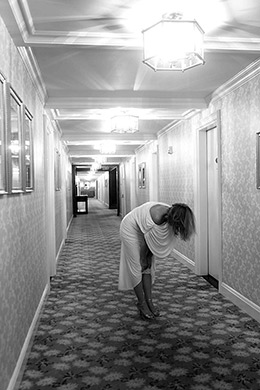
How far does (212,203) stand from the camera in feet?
18.0

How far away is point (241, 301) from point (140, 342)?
1.37m

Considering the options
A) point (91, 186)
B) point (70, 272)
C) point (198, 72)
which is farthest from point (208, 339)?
point (91, 186)

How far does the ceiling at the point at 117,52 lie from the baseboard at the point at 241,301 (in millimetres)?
2304

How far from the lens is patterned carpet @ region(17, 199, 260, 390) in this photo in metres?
2.64

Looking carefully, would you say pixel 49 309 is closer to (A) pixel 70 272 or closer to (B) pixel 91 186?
(A) pixel 70 272

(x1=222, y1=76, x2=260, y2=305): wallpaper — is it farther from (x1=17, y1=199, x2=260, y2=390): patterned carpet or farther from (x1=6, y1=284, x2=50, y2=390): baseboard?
(x1=6, y1=284, x2=50, y2=390): baseboard

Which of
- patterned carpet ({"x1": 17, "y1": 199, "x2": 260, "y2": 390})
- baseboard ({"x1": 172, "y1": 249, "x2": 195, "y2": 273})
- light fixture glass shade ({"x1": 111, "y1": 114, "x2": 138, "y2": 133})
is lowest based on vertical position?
patterned carpet ({"x1": 17, "y1": 199, "x2": 260, "y2": 390})

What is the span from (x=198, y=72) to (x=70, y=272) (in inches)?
139

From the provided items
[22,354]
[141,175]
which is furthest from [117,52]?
[141,175]

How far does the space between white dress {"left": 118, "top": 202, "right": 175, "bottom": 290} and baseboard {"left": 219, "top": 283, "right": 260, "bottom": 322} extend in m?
0.99

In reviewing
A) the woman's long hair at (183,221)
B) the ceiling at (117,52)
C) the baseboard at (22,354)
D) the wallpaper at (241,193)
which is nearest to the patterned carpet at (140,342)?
the baseboard at (22,354)

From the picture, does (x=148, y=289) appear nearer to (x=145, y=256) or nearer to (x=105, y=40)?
(x=145, y=256)

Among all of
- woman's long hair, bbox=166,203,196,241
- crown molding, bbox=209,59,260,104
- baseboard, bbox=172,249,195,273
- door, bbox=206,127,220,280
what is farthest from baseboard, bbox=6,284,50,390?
crown molding, bbox=209,59,260,104

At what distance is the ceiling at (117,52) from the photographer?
248 cm
